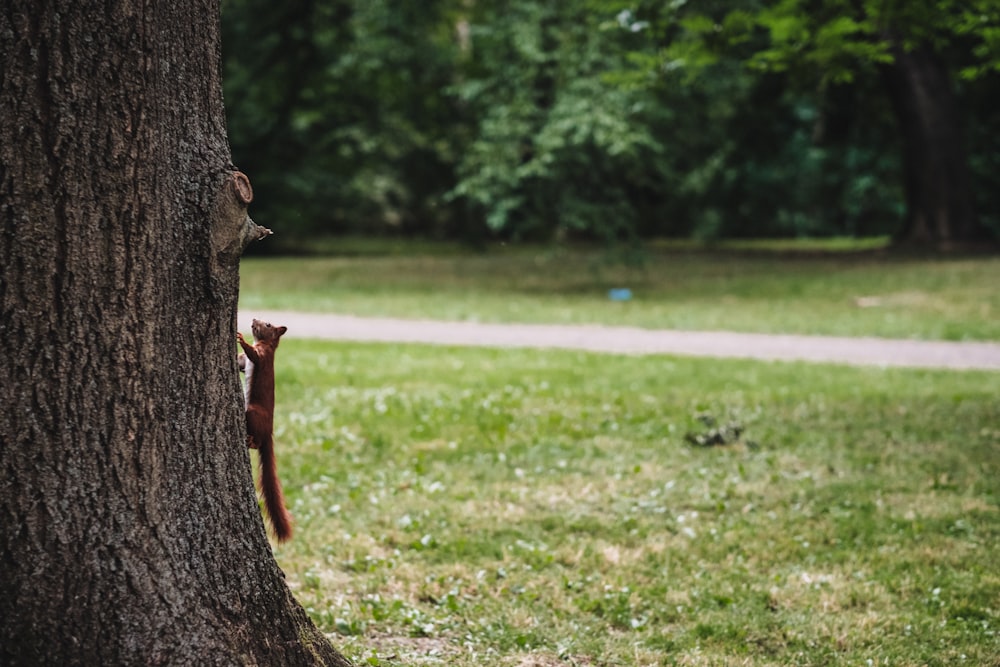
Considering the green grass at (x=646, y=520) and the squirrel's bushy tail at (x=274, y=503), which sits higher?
the squirrel's bushy tail at (x=274, y=503)

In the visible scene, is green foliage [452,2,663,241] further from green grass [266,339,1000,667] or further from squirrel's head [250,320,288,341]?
squirrel's head [250,320,288,341]

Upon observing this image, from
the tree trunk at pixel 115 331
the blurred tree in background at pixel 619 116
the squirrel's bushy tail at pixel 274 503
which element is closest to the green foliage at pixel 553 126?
the blurred tree in background at pixel 619 116

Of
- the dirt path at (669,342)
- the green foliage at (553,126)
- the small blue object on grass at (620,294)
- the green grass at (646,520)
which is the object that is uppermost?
the green foliage at (553,126)

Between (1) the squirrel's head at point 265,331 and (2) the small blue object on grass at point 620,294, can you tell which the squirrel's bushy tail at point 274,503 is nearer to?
(1) the squirrel's head at point 265,331

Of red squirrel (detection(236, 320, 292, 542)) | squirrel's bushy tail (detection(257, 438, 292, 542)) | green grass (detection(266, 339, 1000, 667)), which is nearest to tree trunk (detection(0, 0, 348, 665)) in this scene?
red squirrel (detection(236, 320, 292, 542))

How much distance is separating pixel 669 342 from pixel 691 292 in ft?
20.5

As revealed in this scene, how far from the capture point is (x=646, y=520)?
5.86 meters

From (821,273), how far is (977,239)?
4910mm

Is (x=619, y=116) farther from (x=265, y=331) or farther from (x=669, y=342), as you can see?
(x=265, y=331)

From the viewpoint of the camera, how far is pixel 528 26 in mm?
19000

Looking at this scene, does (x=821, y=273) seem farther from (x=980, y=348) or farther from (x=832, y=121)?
(x=832, y=121)

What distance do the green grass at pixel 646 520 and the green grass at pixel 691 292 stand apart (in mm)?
4945

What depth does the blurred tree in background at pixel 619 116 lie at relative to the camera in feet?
26.2

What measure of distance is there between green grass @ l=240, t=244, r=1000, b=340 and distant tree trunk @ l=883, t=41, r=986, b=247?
191 cm
